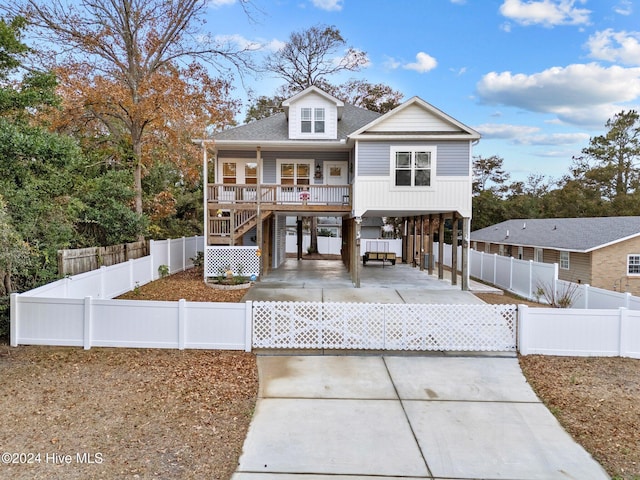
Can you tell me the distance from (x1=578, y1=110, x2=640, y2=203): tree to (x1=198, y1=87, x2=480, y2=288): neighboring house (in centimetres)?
Result: 2806

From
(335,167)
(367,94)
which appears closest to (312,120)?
(335,167)

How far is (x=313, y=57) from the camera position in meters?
29.1

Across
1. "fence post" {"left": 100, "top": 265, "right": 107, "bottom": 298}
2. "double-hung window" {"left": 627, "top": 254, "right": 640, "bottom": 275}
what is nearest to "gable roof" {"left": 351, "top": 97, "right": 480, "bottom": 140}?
"fence post" {"left": 100, "top": 265, "right": 107, "bottom": 298}

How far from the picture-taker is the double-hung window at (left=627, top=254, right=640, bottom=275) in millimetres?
19047

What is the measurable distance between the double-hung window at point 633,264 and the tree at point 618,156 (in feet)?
61.8

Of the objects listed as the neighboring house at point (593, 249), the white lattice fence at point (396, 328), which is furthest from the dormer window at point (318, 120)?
the neighboring house at point (593, 249)

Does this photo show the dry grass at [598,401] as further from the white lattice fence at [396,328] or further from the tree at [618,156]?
the tree at [618,156]

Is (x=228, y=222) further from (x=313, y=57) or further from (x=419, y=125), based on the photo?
(x=313, y=57)

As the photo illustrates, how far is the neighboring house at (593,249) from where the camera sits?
18906 millimetres

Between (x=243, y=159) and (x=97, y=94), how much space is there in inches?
238

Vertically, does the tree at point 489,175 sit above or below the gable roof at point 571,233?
above

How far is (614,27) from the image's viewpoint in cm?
1712

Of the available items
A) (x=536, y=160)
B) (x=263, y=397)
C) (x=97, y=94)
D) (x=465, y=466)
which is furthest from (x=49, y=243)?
(x=536, y=160)

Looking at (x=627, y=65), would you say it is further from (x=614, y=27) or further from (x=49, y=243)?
(x=49, y=243)
